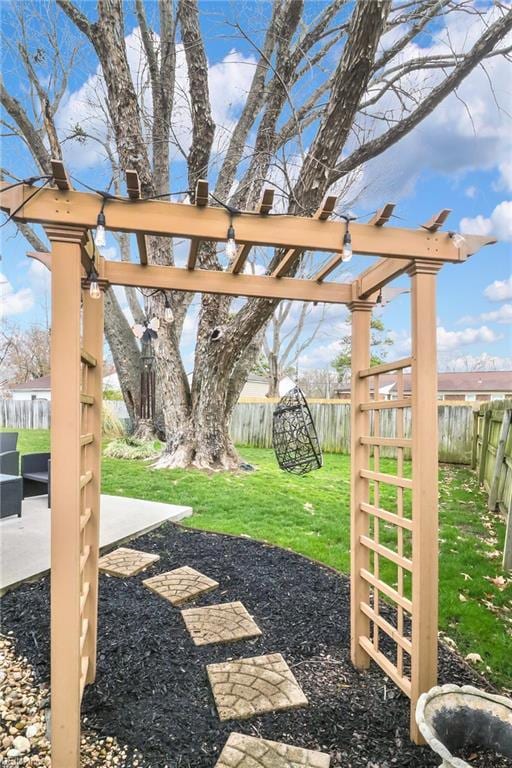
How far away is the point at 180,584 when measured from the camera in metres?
2.95

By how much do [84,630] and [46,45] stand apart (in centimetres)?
773

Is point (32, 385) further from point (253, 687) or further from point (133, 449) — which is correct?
point (253, 687)

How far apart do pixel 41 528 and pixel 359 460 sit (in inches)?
111

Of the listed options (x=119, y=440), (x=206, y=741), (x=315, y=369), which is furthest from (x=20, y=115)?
(x=315, y=369)

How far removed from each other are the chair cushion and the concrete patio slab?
244 mm

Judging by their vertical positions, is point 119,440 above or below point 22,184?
below

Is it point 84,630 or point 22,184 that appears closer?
point 22,184

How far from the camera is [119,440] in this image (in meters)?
8.83

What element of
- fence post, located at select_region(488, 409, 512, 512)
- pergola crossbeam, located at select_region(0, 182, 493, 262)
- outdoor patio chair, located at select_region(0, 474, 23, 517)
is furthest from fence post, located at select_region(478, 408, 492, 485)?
outdoor patio chair, located at select_region(0, 474, 23, 517)

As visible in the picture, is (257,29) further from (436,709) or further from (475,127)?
(436,709)

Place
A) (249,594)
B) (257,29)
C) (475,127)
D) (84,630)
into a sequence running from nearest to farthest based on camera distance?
(84,630) < (249,594) < (257,29) < (475,127)

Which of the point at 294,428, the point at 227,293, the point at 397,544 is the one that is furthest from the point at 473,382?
the point at 227,293

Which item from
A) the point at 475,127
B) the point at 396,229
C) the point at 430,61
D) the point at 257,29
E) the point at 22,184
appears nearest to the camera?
the point at 22,184

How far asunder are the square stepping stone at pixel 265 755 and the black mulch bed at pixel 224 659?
45 mm
